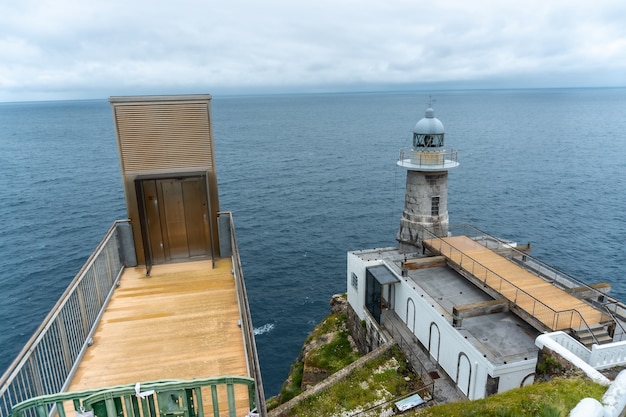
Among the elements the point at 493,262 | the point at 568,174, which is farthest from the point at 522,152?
the point at 493,262

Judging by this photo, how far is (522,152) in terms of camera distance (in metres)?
107

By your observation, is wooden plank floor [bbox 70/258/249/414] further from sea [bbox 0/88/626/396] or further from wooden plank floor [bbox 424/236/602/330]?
sea [bbox 0/88/626/396]

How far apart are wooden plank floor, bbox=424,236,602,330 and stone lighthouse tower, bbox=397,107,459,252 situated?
3054 millimetres

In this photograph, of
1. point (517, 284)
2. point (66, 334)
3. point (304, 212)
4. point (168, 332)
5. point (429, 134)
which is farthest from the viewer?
point (304, 212)

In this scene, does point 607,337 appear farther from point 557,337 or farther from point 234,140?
point 234,140

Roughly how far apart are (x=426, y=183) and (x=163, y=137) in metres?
21.7

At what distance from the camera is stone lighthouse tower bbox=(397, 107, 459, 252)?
30.6 m

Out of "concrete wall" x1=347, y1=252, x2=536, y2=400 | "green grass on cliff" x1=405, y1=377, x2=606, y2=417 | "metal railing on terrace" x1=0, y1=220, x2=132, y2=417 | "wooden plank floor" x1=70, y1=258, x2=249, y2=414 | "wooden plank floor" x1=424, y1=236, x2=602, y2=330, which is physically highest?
"metal railing on terrace" x1=0, y1=220, x2=132, y2=417

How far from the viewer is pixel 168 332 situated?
10852 millimetres

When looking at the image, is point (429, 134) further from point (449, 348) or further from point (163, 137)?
point (163, 137)

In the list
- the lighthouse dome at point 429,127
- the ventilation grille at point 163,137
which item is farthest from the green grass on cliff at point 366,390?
the lighthouse dome at point 429,127

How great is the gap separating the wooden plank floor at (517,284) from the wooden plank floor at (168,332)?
1461cm

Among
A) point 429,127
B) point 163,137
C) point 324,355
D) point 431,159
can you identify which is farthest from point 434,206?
point 163,137

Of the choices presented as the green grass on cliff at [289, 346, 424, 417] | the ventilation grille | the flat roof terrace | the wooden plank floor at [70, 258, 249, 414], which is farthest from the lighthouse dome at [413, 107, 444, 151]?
the wooden plank floor at [70, 258, 249, 414]
